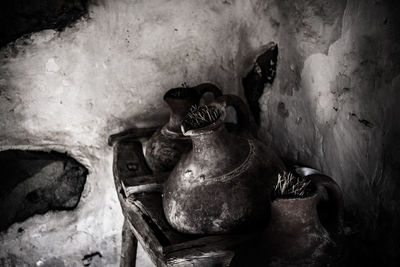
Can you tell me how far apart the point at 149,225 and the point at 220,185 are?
0.83ft

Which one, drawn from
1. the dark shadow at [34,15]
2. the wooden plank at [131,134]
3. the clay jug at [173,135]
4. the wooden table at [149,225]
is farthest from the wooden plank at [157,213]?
the dark shadow at [34,15]

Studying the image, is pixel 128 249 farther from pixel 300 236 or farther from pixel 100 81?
pixel 300 236

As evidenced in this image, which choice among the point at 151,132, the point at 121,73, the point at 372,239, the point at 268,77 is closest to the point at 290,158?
the point at 268,77

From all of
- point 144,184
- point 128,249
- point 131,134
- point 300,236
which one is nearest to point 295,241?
point 300,236

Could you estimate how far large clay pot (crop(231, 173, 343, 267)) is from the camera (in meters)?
0.90

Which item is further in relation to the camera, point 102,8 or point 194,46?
point 194,46

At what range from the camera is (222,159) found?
1.15 m

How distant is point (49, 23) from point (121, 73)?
311mm

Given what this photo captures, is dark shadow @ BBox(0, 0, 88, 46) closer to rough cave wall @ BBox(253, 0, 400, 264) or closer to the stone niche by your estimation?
the stone niche

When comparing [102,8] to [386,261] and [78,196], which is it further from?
[386,261]

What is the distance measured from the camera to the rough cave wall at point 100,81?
5.38 ft

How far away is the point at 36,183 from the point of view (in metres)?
1.76

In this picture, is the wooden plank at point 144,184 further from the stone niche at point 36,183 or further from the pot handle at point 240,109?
the stone niche at point 36,183

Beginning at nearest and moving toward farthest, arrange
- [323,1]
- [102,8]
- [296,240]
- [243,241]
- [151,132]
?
[296,240] → [243,241] → [323,1] → [102,8] → [151,132]
